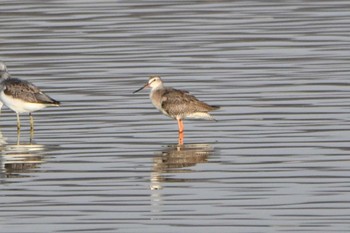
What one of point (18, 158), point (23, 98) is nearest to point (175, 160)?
point (18, 158)

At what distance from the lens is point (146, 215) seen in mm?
14242

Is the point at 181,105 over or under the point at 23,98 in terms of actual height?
under

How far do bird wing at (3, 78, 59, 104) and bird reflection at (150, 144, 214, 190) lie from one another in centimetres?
271

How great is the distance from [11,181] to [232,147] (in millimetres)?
3139

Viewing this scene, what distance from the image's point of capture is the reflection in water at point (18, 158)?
55.9 ft

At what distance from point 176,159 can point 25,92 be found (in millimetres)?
3944

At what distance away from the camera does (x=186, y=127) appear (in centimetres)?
2041

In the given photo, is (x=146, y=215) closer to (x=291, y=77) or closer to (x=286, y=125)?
(x=286, y=125)

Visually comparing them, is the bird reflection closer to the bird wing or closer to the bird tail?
the bird tail

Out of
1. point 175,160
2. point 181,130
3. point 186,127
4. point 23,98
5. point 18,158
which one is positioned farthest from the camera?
point 23,98

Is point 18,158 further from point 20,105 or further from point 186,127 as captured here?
point 186,127

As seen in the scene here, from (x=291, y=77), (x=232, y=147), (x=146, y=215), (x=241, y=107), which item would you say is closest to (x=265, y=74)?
(x=291, y=77)

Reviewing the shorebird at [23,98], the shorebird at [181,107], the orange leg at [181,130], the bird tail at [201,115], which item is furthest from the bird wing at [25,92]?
the bird tail at [201,115]

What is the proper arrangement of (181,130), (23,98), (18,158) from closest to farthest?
(18,158) → (181,130) → (23,98)
